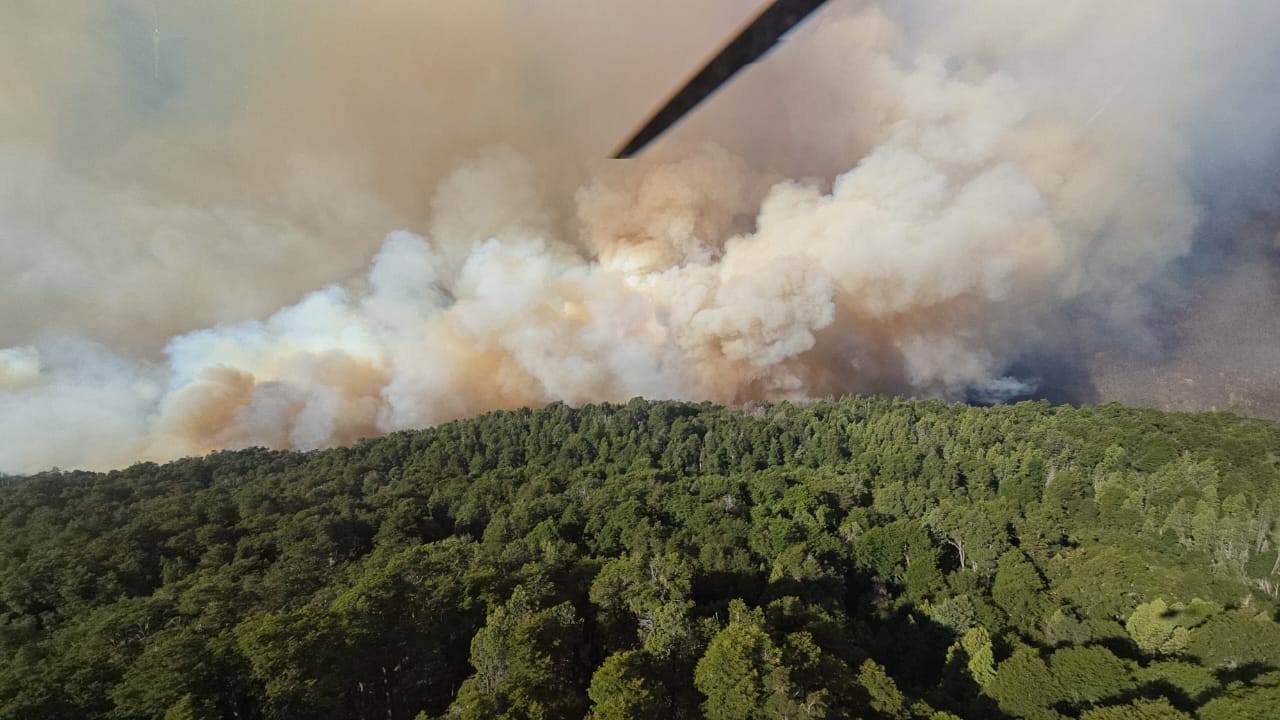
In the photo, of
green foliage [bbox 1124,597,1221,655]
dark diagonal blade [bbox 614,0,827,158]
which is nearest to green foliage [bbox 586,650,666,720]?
dark diagonal blade [bbox 614,0,827,158]

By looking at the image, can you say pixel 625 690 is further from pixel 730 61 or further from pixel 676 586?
pixel 730 61

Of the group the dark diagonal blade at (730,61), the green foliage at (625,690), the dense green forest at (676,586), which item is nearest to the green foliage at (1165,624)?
the dense green forest at (676,586)

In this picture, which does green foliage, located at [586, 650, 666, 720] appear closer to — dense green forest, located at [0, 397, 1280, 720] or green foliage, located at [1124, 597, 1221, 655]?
dense green forest, located at [0, 397, 1280, 720]

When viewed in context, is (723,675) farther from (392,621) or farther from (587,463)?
(587,463)

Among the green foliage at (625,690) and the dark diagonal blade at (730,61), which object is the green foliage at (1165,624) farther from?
the dark diagonal blade at (730,61)

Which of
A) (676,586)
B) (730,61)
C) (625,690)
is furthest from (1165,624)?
(730,61)

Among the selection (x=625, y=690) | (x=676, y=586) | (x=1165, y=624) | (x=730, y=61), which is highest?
(x=730, y=61)
